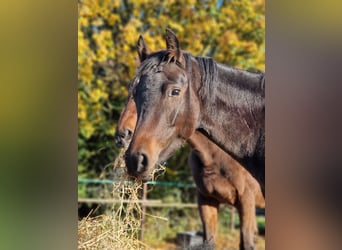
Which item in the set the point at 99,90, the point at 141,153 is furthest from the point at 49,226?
the point at 99,90

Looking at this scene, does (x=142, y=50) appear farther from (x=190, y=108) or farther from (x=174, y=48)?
(x=190, y=108)

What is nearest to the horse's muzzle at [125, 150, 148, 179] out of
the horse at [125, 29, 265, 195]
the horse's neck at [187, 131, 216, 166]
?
the horse at [125, 29, 265, 195]

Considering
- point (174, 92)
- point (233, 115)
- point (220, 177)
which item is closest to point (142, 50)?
point (174, 92)

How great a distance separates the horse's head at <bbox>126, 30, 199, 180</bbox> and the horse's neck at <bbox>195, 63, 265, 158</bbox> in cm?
8

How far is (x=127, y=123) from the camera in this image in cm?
258

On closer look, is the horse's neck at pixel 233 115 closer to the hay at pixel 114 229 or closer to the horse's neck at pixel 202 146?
the horse's neck at pixel 202 146

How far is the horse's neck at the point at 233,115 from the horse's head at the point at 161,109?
8 centimetres

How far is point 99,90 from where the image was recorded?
4.34 meters

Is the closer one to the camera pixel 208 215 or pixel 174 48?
pixel 174 48

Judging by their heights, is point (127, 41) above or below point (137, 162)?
above

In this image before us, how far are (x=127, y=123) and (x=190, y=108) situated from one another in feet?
1.55

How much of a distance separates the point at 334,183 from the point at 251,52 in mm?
2816

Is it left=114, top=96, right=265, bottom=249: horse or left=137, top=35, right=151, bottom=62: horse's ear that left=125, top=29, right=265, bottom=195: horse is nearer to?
left=137, top=35, right=151, bottom=62: horse's ear

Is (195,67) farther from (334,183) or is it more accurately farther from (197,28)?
(197,28)
